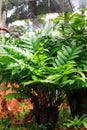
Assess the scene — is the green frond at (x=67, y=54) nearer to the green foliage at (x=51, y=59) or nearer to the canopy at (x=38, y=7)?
the green foliage at (x=51, y=59)

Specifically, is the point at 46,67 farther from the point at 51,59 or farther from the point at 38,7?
the point at 38,7

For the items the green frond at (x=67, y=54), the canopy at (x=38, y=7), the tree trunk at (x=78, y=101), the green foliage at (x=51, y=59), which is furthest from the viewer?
the canopy at (x=38, y=7)

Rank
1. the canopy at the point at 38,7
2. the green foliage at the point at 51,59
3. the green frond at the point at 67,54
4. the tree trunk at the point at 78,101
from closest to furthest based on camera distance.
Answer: the green foliage at the point at 51,59, the green frond at the point at 67,54, the tree trunk at the point at 78,101, the canopy at the point at 38,7

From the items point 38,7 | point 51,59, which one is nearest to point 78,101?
point 51,59

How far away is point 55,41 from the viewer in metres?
2.49

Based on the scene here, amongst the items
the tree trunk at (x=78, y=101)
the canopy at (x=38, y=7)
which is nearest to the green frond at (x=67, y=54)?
the tree trunk at (x=78, y=101)

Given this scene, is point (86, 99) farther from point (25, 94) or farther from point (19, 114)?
point (19, 114)

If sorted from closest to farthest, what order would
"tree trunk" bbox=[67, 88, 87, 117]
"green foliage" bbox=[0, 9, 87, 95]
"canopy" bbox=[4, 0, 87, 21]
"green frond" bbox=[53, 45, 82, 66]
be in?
"green foliage" bbox=[0, 9, 87, 95], "green frond" bbox=[53, 45, 82, 66], "tree trunk" bbox=[67, 88, 87, 117], "canopy" bbox=[4, 0, 87, 21]

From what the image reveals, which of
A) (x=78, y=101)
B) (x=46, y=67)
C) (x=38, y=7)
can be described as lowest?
(x=78, y=101)

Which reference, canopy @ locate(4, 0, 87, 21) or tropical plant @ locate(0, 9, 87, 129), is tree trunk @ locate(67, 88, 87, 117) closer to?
tropical plant @ locate(0, 9, 87, 129)

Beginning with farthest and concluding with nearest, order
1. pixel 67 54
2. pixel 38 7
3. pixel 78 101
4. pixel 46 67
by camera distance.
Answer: pixel 38 7, pixel 78 101, pixel 67 54, pixel 46 67

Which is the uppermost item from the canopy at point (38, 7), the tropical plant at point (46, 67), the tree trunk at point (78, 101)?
the canopy at point (38, 7)

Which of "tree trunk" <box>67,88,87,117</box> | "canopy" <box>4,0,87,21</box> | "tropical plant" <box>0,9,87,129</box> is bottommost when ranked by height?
"tree trunk" <box>67,88,87,117</box>

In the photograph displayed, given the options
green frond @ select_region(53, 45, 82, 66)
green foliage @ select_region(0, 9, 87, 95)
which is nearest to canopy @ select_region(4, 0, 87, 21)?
green foliage @ select_region(0, 9, 87, 95)
